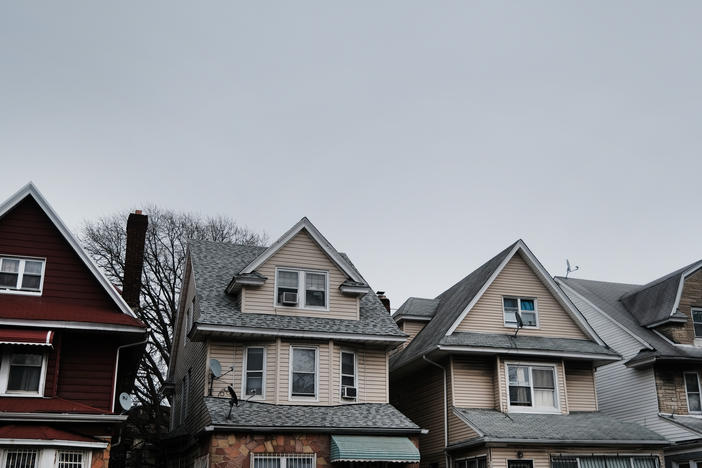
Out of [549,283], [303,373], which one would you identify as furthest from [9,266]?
[549,283]

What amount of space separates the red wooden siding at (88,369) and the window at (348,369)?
286 inches

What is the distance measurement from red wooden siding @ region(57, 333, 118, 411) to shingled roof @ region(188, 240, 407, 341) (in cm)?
291

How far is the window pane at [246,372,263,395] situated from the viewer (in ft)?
72.5

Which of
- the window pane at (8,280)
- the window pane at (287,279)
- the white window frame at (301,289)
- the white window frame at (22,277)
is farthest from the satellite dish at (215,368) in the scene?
the window pane at (8,280)

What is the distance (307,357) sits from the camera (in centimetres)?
2295

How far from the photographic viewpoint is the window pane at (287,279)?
939 inches

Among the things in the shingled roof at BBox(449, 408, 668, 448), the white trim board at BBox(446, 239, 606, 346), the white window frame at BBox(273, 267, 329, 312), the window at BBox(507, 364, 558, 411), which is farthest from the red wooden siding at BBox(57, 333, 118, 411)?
the white trim board at BBox(446, 239, 606, 346)

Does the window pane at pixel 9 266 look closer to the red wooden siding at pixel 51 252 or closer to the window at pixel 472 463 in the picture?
the red wooden siding at pixel 51 252

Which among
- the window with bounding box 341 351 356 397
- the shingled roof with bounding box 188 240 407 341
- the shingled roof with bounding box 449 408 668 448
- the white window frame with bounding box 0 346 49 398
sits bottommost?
the shingled roof with bounding box 449 408 668 448

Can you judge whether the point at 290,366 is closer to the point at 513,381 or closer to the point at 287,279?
the point at 287,279

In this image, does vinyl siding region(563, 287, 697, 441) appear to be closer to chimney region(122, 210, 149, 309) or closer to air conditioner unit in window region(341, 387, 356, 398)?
air conditioner unit in window region(341, 387, 356, 398)

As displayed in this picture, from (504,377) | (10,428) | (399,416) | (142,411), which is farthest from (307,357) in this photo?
(142,411)

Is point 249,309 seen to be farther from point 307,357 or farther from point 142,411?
point 142,411

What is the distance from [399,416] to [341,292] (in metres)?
4.56
